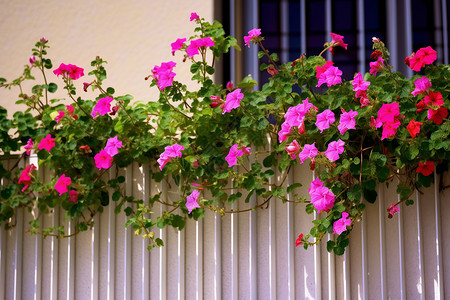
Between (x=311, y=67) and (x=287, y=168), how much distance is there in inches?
19.3

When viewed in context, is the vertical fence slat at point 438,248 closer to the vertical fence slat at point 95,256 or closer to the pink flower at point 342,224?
the pink flower at point 342,224

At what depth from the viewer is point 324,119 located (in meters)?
2.99

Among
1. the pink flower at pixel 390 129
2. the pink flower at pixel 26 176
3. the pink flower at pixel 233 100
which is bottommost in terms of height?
the pink flower at pixel 26 176

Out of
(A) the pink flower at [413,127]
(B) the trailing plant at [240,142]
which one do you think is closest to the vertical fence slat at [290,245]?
Result: (B) the trailing plant at [240,142]

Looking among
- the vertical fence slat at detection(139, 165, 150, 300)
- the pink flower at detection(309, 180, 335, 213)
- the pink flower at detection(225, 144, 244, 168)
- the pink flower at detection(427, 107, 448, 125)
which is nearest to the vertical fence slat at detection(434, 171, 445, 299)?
the pink flower at detection(427, 107, 448, 125)

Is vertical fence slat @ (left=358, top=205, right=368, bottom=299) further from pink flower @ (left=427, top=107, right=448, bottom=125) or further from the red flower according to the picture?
pink flower @ (left=427, top=107, right=448, bottom=125)

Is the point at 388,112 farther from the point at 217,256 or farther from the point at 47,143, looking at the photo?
the point at 47,143

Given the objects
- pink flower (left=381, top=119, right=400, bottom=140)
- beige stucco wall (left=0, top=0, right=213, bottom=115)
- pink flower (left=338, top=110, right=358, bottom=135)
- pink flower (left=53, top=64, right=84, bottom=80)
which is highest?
beige stucco wall (left=0, top=0, right=213, bottom=115)

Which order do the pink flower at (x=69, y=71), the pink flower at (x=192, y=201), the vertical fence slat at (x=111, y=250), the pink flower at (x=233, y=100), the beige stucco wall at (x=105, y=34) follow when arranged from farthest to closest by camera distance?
the beige stucco wall at (x=105, y=34) < the vertical fence slat at (x=111, y=250) < the pink flower at (x=69, y=71) < the pink flower at (x=192, y=201) < the pink flower at (x=233, y=100)

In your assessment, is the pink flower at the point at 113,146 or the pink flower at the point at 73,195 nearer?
the pink flower at the point at 113,146

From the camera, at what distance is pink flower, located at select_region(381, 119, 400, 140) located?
2885mm

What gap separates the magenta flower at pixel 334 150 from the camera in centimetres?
293

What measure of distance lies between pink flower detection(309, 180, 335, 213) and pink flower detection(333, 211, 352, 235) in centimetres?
7

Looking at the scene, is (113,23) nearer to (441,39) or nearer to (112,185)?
(112,185)
